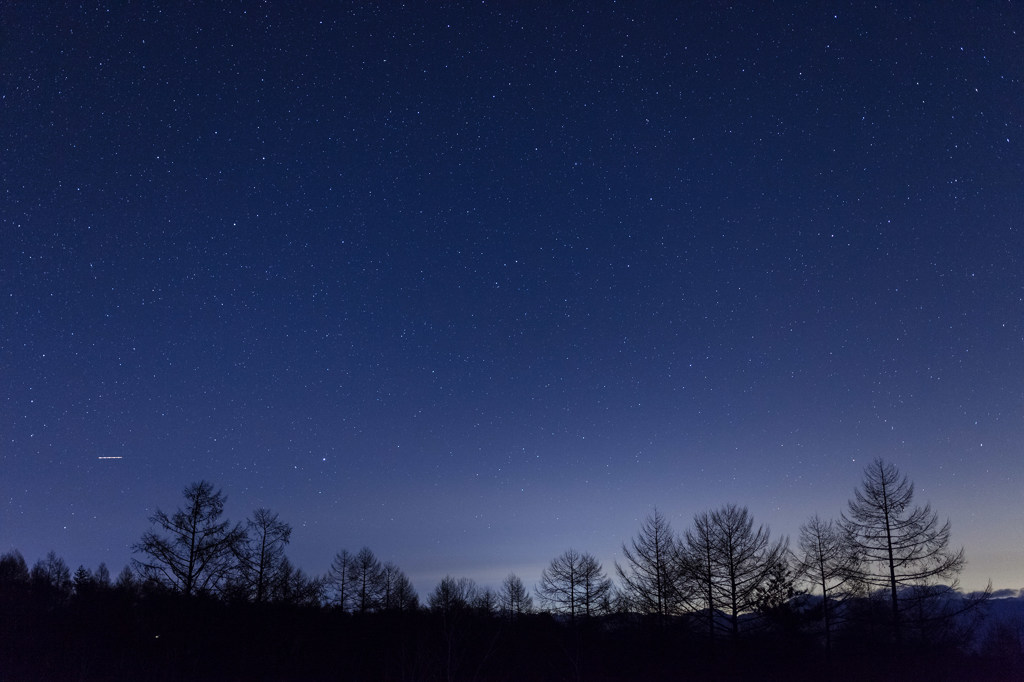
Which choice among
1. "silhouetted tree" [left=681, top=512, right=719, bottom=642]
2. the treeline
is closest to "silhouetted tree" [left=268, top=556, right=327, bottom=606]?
the treeline

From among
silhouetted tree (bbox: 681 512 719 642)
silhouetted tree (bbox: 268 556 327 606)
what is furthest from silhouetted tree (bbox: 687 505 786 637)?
silhouetted tree (bbox: 268 556 327 606)

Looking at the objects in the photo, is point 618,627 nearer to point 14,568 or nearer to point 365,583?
point 365,583

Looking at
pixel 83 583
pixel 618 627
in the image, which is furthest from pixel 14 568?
pixel 618 627

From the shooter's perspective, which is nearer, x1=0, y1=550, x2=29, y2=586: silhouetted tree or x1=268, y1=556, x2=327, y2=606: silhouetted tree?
x1=268, y1=556, x2=327, y2=606: silhouetted tree

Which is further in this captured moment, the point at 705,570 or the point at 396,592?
the point at 396,592

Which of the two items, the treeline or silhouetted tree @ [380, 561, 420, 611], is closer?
the treeline

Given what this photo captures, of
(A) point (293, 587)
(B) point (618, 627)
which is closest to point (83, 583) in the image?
(A) point (293, 587)

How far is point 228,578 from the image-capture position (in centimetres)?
3325

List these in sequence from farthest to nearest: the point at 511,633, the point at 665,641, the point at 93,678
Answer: the point at 511,633 → the point at 665,641 → the point at 93,678

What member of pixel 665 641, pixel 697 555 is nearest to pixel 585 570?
pixel 665 641

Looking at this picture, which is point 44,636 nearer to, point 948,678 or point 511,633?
point 511,633

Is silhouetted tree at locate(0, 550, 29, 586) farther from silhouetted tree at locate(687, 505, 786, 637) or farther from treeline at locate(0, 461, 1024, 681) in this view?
silhouetted tree at locate(687, 505, 786, 637)

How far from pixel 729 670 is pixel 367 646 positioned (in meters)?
19.3

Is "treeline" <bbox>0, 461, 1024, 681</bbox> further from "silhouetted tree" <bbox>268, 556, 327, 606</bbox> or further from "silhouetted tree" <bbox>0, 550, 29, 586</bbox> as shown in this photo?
"silhouetted tree" <bbox>0, 550, 29, 586</bbox>
